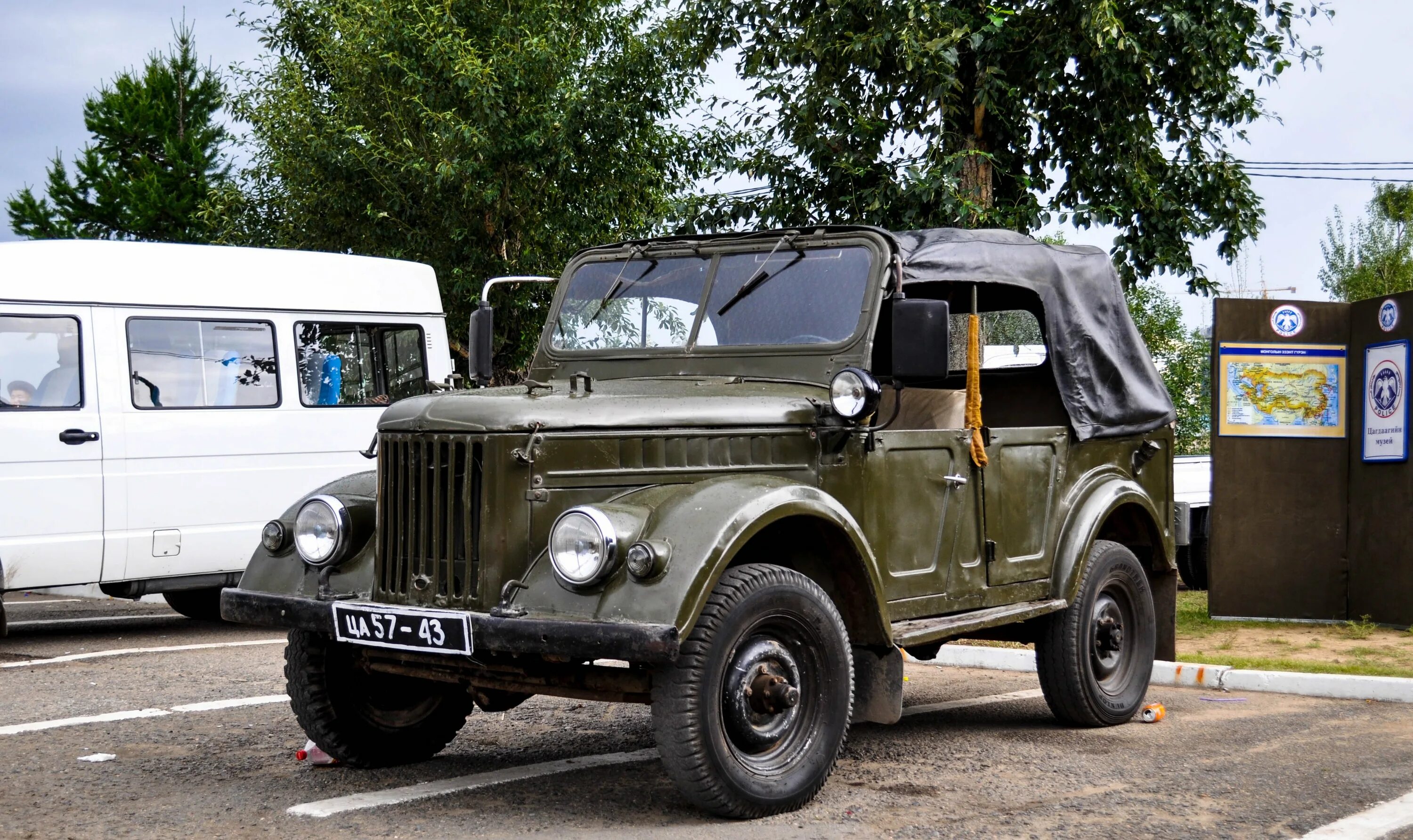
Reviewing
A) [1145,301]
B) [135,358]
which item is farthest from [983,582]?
[1145,301]

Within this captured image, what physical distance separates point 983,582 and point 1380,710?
2677 mm

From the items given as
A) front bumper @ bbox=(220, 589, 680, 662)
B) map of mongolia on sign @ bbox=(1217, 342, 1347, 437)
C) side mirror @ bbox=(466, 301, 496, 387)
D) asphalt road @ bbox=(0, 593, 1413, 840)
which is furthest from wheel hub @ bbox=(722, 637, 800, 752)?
map of mongolia on sign @ bbox=(1217, 342, 1347, 437)

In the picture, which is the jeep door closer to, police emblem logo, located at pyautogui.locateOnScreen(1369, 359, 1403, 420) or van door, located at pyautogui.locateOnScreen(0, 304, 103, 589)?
police emblem logo, located at pyautogui.locateOnScreen(1369, 359, 1403, 420)

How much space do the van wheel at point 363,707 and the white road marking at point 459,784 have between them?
0.36 metres

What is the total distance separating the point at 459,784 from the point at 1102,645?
10.9ft

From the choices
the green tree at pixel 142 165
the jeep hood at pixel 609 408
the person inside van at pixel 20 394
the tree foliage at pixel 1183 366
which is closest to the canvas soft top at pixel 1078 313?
the jeep hood at pixel 609 408

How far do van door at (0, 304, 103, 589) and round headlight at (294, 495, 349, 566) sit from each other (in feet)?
15.8

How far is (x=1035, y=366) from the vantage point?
768 cm

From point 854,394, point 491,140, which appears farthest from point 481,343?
point 491,140

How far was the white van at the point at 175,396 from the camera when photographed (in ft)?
31.7

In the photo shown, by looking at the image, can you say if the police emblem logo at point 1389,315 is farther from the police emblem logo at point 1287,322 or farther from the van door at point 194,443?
the van door at point 194,443

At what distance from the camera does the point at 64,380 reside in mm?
9836

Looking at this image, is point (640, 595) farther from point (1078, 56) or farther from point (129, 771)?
point (1078, 56)

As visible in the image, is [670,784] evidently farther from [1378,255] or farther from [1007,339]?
[1378,255]
